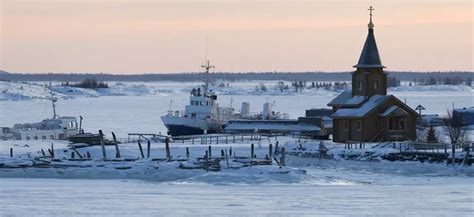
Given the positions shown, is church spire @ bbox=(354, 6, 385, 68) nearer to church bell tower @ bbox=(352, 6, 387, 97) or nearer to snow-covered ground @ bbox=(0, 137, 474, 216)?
church bell tower @ bbox=(352, 6, 387, 97)

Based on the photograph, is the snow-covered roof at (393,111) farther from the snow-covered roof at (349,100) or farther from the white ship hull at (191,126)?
the white ship hull at (191,126)

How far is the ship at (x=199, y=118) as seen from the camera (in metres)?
76.0

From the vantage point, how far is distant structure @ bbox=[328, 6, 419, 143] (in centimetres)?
5850

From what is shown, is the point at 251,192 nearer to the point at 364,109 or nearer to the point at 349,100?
the point at 364,109

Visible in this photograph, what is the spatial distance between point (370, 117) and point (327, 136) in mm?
10568

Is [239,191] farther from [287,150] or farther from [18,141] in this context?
[18,141]

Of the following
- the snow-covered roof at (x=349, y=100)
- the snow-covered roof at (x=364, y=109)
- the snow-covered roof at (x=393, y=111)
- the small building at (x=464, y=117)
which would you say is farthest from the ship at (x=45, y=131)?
the small building at (x=464, y=117)

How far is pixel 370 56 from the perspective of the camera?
5950 cm

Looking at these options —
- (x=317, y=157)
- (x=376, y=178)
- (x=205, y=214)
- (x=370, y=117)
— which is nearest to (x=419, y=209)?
(x=205, y=214)

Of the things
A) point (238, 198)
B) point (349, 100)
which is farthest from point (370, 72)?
point (238, 198)

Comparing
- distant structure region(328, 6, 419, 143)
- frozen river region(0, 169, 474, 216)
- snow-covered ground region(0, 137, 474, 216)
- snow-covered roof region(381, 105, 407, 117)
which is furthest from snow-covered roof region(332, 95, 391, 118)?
frozen river region(0, 169, 474, 216)

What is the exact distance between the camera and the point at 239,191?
35156mm

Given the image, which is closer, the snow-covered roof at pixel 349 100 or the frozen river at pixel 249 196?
the frozen river at pixel 249 196

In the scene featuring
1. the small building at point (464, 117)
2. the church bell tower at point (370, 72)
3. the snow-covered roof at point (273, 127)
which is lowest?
the snow-covered roof at point (273, 127)
